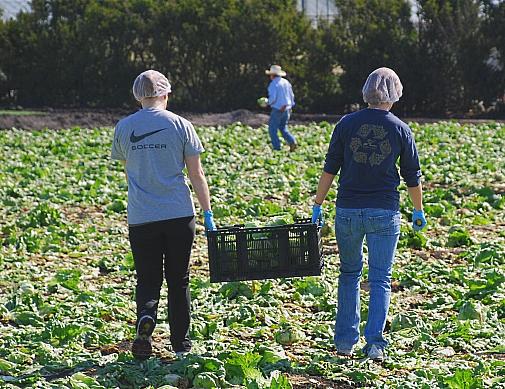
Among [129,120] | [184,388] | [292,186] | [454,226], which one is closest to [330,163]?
[129,120]

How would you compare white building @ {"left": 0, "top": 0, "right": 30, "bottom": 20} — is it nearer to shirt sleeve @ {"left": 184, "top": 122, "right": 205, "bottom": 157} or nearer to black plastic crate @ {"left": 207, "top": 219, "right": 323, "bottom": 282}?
shirt sleeve @ {"left": 184, "top": 122, "right": 205, "bottom": 157}

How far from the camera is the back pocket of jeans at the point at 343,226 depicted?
20.6ft

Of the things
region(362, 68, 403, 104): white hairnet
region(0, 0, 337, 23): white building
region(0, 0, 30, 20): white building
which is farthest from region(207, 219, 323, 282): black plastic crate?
region(0, 0, 30, 20): white building

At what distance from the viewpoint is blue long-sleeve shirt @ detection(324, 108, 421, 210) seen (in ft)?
20.3

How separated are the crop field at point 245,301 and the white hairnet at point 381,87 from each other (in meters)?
1.65

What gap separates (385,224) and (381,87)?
34.2 inches

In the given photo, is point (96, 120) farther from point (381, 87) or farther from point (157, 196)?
point (381, 87)

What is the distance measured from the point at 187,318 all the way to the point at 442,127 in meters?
16.6

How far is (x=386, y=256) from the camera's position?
20.6ft

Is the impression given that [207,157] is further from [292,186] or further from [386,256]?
[386,256]

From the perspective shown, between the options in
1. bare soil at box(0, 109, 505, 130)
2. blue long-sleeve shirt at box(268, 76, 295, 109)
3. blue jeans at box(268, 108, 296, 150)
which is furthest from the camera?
bare soil at box(0, 109, 505, 130)

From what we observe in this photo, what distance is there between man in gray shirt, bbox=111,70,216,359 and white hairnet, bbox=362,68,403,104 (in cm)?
115

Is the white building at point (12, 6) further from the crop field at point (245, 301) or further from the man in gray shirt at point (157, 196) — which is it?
the man in gray shirt at point (157, 196)

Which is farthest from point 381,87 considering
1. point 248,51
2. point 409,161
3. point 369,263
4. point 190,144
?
point 248,51
